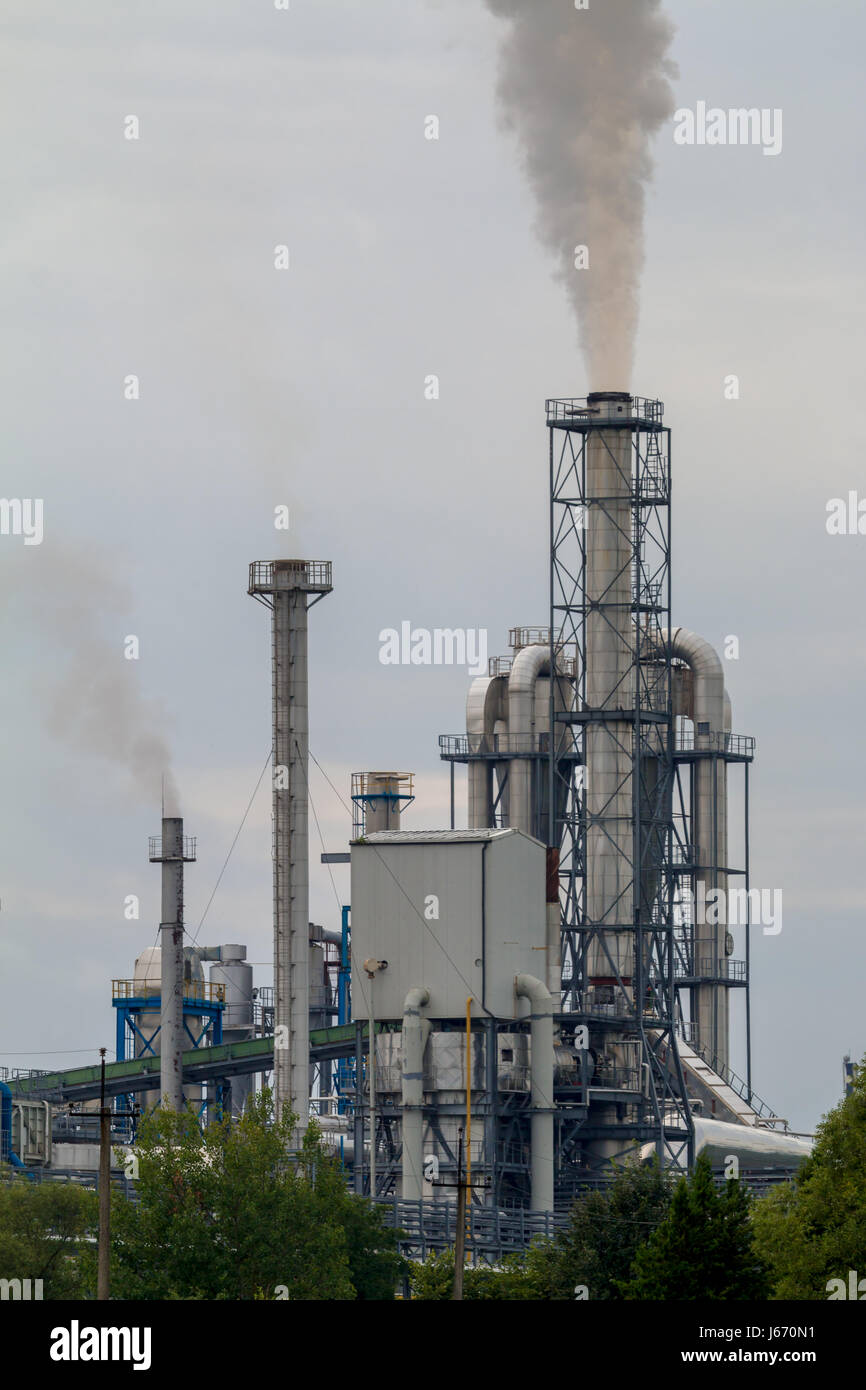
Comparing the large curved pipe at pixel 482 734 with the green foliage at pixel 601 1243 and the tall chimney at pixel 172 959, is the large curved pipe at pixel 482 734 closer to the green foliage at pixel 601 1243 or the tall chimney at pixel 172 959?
the tall chimney at pixel 172 959

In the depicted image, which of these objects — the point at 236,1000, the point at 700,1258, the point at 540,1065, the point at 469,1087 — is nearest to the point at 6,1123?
the point at 469,1087

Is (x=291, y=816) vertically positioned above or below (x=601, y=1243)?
above

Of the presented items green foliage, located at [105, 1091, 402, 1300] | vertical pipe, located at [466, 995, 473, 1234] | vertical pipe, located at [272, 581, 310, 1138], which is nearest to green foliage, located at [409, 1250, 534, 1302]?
green foliage, located at [105, 1091, 402, 1300]

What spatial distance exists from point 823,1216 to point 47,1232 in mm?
24298

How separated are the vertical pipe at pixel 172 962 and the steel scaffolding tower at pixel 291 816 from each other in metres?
4.88

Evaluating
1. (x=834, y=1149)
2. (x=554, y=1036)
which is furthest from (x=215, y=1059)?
(x=834, y=1149)

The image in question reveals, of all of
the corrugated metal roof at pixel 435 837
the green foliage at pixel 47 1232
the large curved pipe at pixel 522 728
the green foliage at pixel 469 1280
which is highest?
the large curved pipe at pixel 522 728

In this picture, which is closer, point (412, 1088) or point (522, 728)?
point (412, 1088)

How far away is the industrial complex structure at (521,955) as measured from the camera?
71625mm

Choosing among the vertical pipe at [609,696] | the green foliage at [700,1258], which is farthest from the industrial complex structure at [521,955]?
the green foliage at [700,1258]

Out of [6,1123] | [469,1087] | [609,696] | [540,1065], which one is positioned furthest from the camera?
[609,696]

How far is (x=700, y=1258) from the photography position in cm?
4662

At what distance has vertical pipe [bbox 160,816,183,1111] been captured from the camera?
8038 centimetres

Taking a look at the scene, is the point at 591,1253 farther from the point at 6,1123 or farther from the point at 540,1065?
the point at 6,1123
